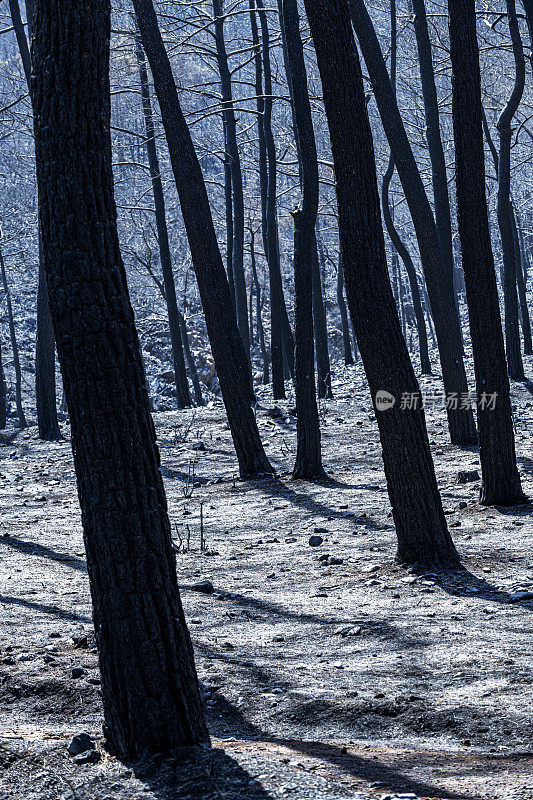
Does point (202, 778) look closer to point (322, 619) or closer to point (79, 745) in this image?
point (79, 745)

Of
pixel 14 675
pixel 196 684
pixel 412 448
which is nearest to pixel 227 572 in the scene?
pixel 412 448

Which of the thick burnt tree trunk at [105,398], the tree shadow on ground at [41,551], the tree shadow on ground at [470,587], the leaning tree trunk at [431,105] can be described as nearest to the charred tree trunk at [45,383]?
the leaning tree trunk at [431,105]

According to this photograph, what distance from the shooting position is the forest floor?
2779mm

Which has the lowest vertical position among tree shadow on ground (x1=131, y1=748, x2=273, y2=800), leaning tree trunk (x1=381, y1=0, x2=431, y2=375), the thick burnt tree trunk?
tree shadow on ground (x1=131, y1=748, x2=273, y2=800)

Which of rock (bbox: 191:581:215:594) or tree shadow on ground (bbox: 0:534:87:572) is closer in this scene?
rock (bbox: 191:581:215:594)

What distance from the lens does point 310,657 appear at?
175 inches

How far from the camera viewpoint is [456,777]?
→ 2811 mm

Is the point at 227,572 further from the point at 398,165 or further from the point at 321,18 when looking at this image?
the point at 398,165

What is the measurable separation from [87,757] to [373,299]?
4013 millimetres

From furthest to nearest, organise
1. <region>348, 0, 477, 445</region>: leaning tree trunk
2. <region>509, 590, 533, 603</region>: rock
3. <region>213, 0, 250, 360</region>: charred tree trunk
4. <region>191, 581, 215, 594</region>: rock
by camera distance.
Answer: <region>213, 0, 250, 360</region>: charred tree trunk, <region>348, 0, 477, 445</region>: leaning tree trunk, <region>191, 581, 215, 594</region>: rock, <region>509, 590, 533, 603</region>: rock

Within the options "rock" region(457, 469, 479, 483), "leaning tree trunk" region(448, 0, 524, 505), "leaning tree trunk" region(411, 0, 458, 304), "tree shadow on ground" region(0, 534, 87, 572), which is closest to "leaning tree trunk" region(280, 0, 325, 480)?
"rock" region(457, 469, 479, 483)

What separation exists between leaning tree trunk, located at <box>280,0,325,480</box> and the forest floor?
3.55 ft

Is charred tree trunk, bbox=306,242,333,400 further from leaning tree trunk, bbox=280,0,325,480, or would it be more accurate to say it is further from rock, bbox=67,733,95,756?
rock, bbox=67,733,95,756

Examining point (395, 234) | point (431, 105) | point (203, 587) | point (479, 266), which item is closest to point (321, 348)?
point (395, 234)
